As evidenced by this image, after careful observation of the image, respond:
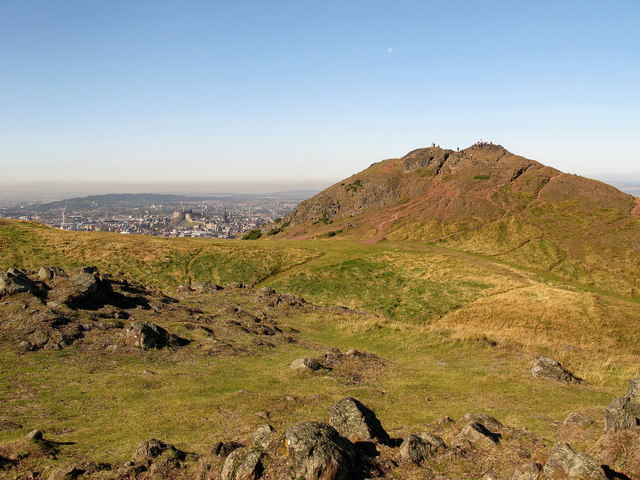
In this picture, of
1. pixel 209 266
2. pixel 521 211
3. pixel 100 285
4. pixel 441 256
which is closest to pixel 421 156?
pixel 521 211

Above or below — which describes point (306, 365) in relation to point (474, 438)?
below

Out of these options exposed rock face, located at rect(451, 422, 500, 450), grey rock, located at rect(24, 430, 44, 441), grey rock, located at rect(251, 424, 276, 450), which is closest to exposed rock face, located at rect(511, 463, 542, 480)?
exposed rock face, located at rect(451, 422, 500, 450)

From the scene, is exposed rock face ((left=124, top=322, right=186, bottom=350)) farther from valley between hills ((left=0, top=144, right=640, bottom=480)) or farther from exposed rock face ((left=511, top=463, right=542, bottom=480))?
exposed rock face ((left=511, top=463, right=542, bottom=480))

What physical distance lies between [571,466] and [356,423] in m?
6.76

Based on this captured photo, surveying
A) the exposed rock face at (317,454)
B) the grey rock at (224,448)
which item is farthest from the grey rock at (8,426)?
the exposed rock face at (317,454)

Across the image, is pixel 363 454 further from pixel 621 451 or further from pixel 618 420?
pixel 618 420

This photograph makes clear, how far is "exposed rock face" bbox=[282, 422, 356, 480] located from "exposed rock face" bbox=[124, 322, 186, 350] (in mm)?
17877

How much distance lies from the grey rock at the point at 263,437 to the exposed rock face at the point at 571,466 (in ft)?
26.8

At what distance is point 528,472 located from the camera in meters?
11.2

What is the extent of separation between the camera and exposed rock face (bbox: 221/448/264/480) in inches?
466

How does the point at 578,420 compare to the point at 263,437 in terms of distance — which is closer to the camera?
the point at 263,437

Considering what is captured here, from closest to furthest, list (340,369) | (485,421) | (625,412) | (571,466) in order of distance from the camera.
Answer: (571,466) → (625,412) → (485,421) → (340,369)

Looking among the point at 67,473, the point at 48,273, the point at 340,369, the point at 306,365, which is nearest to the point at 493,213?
the point at 340,369

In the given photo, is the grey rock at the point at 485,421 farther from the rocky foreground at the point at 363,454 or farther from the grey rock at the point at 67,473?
the grey rock at the point at 67,473
